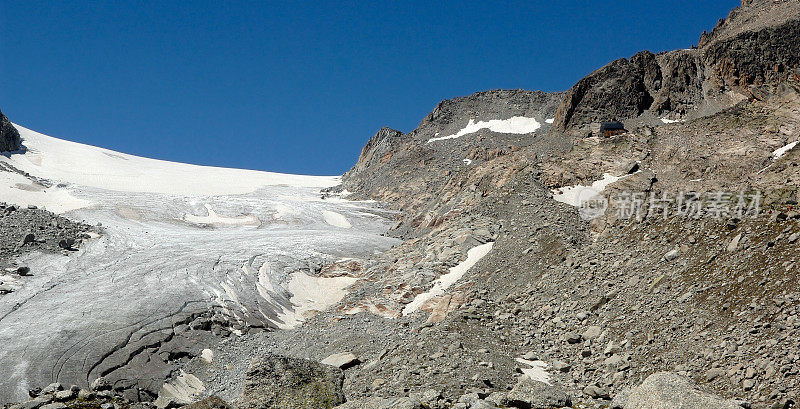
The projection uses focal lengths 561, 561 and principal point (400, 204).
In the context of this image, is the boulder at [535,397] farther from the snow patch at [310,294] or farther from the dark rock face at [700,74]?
the dark rock face at [700,74]

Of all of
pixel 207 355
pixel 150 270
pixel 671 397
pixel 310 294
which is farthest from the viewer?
pixel 310 294

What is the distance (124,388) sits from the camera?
2034cm

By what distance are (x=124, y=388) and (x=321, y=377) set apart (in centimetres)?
906

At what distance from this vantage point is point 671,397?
10.6 meters

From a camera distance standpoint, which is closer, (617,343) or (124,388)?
(617,343)

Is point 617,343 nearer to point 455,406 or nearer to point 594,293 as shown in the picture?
point 594,293

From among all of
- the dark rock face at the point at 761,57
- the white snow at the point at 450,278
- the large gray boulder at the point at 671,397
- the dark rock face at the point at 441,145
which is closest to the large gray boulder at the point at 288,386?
the large gray boulder at the point at 671,397

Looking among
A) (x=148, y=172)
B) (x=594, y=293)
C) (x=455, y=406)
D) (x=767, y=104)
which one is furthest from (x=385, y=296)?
(x=148, y=172)

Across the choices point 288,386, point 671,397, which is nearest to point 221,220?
point 288,386

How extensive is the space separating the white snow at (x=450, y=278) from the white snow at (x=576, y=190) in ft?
15.0

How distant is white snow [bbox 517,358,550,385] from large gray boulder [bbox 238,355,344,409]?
5.21 m

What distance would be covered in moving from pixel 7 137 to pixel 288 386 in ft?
279

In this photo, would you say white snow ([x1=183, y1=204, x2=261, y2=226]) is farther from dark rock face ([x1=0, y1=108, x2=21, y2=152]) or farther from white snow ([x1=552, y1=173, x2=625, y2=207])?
dark rock face ([x1=0, y1=108, x2=21, y2=152])

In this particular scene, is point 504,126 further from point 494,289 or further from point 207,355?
point 207,355
